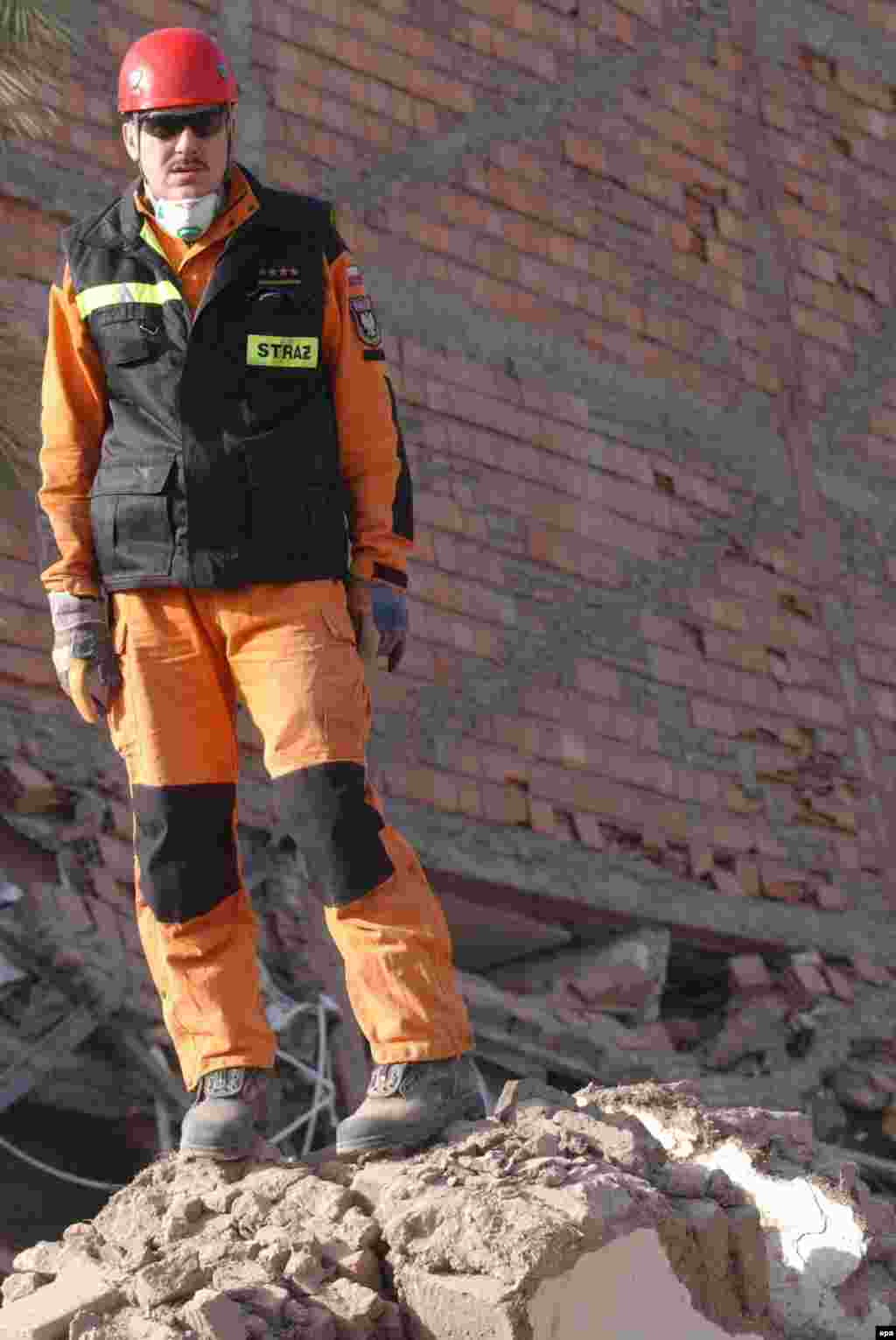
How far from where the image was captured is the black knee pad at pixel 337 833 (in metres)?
4.07

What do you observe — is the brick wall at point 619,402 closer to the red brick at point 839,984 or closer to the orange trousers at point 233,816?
the red brick at point 839,984

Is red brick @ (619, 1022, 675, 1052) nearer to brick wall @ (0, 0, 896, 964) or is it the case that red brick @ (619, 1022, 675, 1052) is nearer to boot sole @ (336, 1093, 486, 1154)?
brick wall @ (0, 0, 896, 964)

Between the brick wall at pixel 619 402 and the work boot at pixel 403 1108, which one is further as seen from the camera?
the brick wall at pixel 619 402

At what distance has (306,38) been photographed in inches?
357

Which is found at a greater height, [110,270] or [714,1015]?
[110,270]

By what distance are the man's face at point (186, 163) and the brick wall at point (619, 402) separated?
381 centimetres

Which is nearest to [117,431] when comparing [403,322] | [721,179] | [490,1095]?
[490,1095]

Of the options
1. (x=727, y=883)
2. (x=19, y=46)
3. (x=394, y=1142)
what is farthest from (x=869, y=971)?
(x=394, y=1142)

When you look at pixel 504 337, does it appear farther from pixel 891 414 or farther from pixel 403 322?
pixel 891 414

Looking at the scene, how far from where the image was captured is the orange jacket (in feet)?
14.1

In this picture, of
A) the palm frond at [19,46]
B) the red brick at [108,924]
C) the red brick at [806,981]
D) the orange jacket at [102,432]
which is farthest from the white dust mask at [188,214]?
the red brick at [806,981]

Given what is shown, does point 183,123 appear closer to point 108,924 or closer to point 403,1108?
point 403,1108

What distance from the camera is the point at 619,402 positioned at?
982 cm

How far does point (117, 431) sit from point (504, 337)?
522 cm
